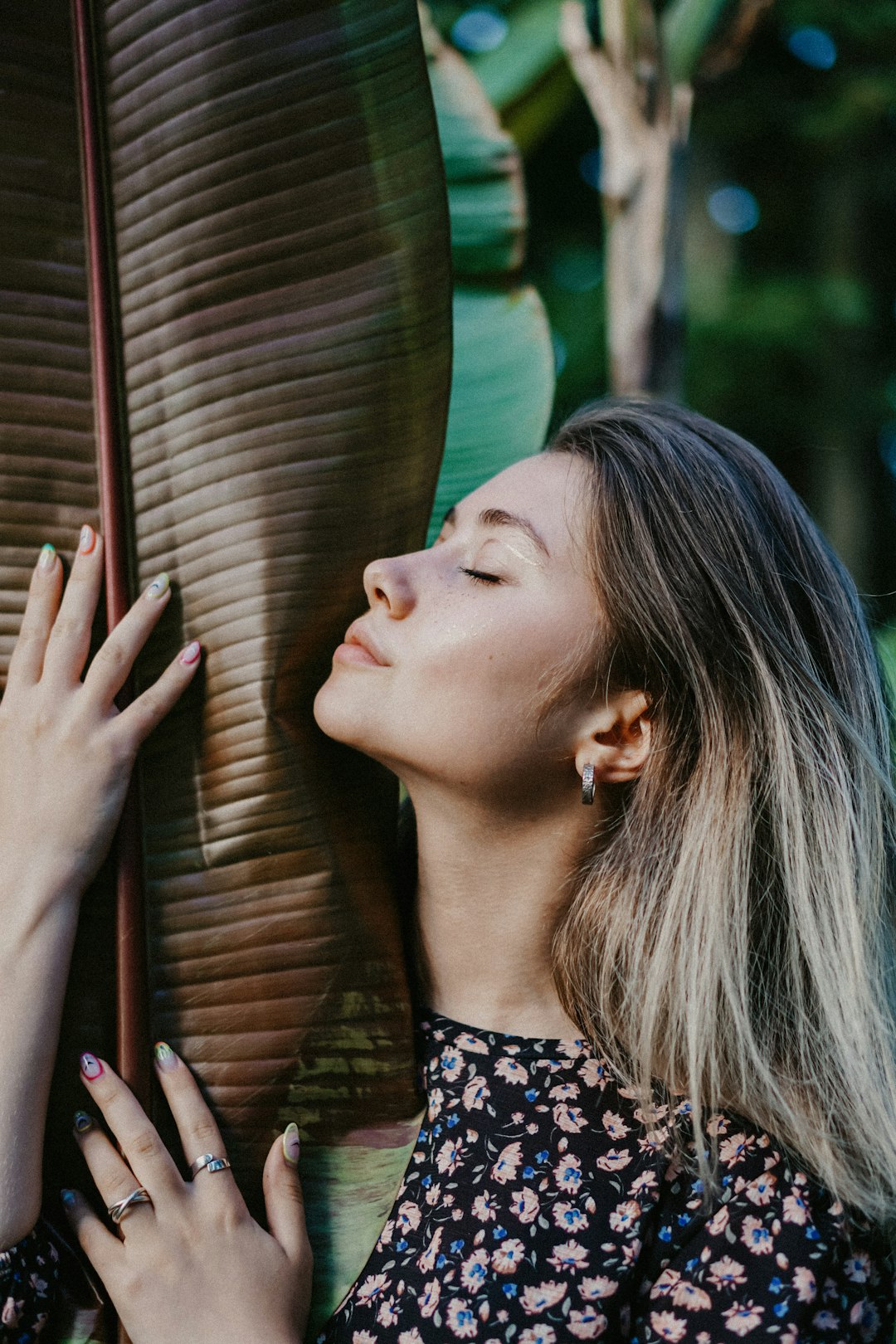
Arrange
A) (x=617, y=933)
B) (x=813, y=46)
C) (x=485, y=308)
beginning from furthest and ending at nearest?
(x=813, y=46) → (x=485, y=308) → (x=617, y=933)

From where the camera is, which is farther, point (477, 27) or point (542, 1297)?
point (477, 27)

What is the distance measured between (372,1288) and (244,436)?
1.17m

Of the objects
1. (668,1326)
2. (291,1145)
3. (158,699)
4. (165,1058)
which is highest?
(158,699)

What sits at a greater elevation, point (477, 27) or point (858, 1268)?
point (477, 27)

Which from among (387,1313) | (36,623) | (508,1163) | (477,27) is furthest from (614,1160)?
(477,27)

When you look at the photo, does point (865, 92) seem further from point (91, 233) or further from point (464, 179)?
point (91, 233)

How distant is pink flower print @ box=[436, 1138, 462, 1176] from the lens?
141 cm

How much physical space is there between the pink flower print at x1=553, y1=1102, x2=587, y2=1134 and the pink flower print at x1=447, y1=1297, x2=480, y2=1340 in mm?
257

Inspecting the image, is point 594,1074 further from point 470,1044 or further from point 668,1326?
point 668,1326

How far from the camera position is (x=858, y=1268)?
4.26 feet

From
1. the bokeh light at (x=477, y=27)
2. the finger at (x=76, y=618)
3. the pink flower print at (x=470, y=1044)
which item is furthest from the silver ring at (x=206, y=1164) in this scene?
the bokeh light at (x=477, y=27)

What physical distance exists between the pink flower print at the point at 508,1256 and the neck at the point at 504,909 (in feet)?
A: 0.97

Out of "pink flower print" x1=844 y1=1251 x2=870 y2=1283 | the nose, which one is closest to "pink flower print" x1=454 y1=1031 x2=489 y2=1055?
"pink flower print" x1=844 y1=1251 x2=870 y2=1283

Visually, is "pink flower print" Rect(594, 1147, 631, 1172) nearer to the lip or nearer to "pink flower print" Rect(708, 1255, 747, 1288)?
"pink flower print" Rect(708, 1255, 747, 1288)
